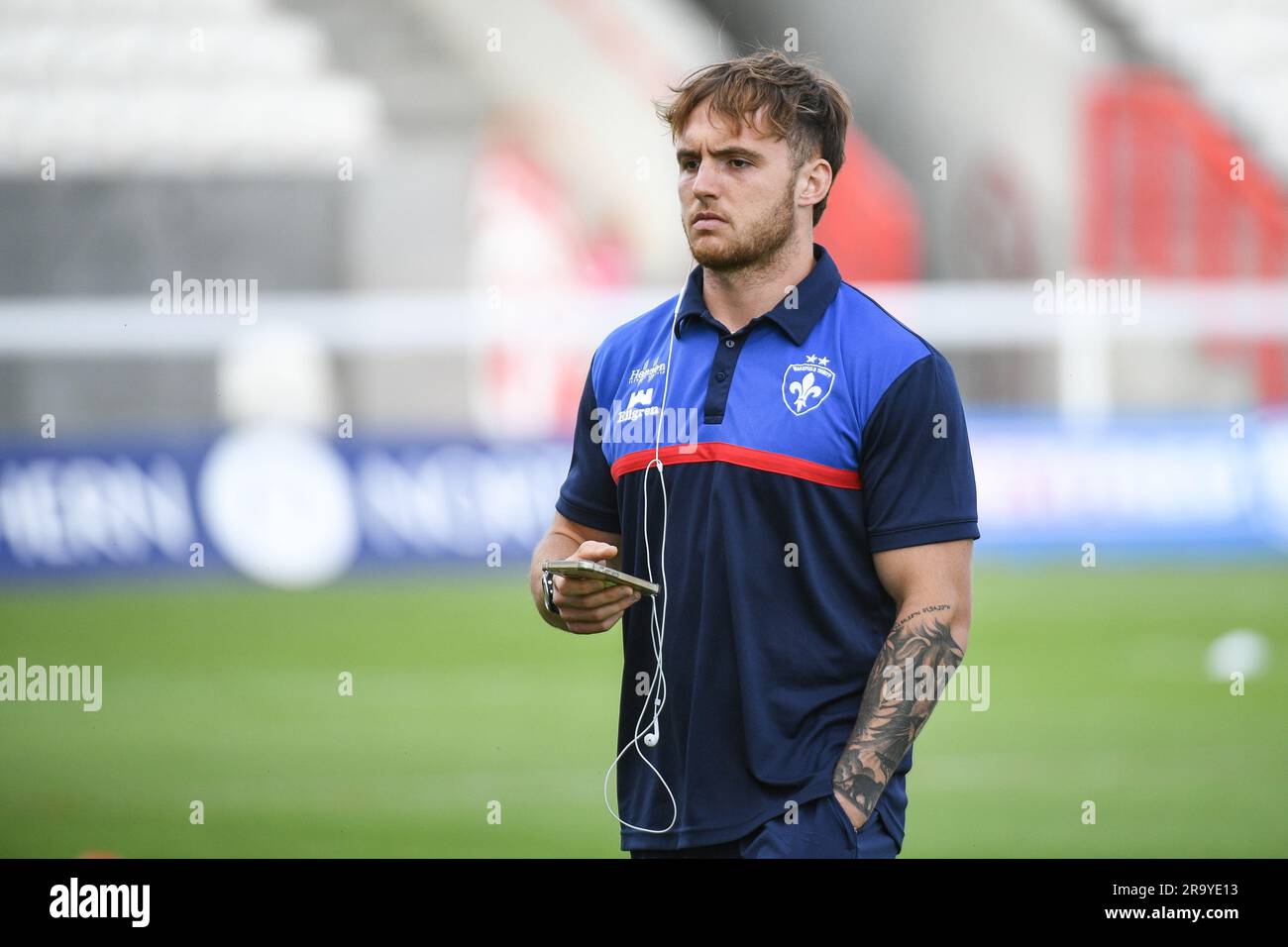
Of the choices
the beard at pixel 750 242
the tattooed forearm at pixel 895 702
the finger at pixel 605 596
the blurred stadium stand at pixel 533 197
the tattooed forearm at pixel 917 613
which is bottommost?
the tattooed forearm at pixel 895 702

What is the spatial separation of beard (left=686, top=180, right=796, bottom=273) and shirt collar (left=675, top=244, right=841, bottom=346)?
73 millimetres

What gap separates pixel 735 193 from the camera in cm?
254

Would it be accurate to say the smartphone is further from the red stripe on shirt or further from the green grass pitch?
the green grass pitch

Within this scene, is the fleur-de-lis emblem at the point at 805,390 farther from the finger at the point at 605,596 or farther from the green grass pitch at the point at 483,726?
the green grass pitch at the point at 483,726

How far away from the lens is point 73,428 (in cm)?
1245

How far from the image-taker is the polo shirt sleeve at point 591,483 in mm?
2764

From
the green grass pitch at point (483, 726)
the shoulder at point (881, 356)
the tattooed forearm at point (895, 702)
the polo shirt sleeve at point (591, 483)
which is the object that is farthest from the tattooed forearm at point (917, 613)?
the green grass pitch at point (483, 726)

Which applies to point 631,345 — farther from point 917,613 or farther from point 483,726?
point 483,726

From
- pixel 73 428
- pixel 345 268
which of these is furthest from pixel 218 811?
pixel 345 268

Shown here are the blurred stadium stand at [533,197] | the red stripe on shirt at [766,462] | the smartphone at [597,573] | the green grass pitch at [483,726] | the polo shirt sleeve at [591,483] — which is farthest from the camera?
the blurred stadium stand at [533,197]

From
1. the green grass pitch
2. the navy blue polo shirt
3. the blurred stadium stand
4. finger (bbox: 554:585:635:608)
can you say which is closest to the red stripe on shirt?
the navy blue polo shirt

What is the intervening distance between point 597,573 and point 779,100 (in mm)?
808

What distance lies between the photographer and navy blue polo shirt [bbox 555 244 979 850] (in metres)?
2.44
